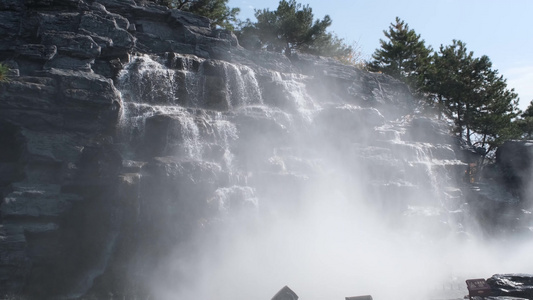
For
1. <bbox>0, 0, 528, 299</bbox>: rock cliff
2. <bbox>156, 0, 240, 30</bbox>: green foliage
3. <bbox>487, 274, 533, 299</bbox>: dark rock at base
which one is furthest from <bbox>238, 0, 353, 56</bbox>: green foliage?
<bbox>487, 274, 533, 299</bbox>: dark rock at base

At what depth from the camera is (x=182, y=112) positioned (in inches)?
791

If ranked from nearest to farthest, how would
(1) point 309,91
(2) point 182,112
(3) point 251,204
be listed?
(3) point 251,204 < (2) point 182,112 < (1) point 309,91

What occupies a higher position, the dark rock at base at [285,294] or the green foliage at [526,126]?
the green foliage at [526,126]

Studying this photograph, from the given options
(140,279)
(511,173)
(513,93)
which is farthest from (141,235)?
(513,93)

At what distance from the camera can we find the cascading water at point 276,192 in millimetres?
16406

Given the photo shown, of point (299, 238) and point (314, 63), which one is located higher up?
point (314, 63)

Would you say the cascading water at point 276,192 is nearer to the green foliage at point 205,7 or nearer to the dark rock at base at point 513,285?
the dark rock at base at point 513,285

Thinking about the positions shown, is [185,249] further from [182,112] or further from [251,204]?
[182,112]

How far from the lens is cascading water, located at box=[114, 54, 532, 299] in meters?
16.4

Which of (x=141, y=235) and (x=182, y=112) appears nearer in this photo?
(x=141, y=235)

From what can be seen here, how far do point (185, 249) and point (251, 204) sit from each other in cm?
340

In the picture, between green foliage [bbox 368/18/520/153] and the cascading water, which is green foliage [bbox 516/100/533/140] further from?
the cascading water

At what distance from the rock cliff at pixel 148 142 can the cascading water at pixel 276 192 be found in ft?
0.28

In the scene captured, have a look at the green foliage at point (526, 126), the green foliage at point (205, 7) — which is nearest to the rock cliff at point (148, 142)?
the green foliage at point (205, 7)
